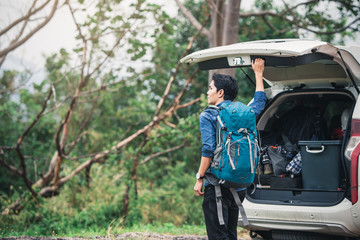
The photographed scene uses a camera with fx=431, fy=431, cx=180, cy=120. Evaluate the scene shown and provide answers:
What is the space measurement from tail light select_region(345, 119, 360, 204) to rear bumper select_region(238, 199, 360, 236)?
135 mm

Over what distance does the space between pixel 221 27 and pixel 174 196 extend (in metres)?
4.85

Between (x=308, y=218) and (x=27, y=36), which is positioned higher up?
(x=27, y=36)

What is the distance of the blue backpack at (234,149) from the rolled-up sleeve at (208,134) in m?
0.04

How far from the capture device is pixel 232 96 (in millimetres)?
3562

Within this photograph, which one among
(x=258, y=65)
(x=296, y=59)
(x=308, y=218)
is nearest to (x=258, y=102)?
(x=258, y=65)

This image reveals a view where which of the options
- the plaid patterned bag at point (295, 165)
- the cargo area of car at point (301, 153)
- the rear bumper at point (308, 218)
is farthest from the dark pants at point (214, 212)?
the plaid patterned bag at point (295, 165)

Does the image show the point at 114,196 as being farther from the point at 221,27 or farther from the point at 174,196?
the point at 221,27

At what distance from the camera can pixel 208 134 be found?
3.32 m

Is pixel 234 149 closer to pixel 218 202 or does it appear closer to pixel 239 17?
pixel 218 202

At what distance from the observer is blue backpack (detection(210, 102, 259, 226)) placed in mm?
3256

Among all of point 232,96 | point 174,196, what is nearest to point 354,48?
point 232,96

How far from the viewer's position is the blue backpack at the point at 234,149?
3.26 meters

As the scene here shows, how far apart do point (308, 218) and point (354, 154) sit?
746 mm

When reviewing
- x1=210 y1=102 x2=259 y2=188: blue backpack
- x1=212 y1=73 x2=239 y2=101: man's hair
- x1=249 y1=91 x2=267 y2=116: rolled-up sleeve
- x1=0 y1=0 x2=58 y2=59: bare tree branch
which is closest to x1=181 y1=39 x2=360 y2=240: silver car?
x1=249 y1=91 x2=267 y2=116: rolled-up sleeve
